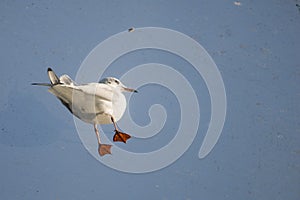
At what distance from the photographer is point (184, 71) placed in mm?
1215

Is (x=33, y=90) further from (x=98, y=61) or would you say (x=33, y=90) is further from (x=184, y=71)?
(x=184, y=71)

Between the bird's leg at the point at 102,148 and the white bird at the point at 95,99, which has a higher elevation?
the white bird at the point at 95,99

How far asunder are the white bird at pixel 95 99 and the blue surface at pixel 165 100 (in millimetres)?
40

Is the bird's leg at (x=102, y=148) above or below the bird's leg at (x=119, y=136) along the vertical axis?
below

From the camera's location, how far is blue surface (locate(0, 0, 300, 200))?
1137mm

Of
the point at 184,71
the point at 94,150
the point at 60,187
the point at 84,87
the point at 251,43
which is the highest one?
the point at 251,43

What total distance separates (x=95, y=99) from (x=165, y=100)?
189 mm

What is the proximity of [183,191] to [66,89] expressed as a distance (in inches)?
14.7

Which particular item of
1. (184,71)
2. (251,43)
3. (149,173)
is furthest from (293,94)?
(149,173)

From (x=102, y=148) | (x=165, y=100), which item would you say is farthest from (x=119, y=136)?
(x=165, y=100)

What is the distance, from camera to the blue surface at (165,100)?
1137 mm

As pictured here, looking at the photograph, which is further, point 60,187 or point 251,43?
point 251,43

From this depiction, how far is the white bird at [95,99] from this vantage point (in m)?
1.10

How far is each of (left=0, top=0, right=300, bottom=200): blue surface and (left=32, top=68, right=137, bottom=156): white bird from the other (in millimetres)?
40
